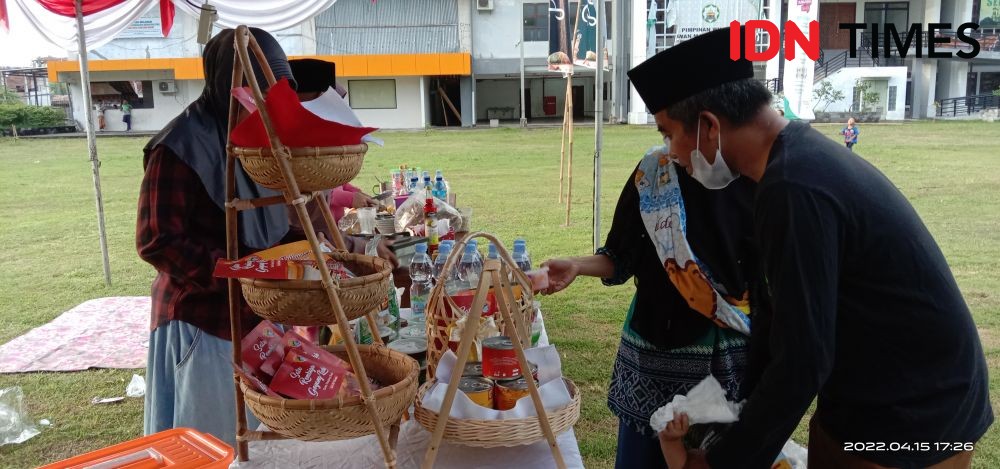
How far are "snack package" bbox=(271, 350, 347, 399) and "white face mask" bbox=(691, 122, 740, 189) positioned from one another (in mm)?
Result: 881

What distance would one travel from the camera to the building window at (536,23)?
29438 millimetres

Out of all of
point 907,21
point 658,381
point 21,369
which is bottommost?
point 21,369

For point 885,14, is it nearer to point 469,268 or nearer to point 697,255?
point 469,268

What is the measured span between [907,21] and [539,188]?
28621 millimetres

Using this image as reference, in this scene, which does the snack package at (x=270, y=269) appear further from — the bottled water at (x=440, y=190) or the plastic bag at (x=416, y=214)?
the bottled water at (x=440, y=190)

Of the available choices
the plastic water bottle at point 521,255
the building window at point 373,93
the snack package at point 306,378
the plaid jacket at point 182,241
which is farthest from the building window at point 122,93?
the snack package at point 306,378

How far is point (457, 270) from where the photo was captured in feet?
9.49

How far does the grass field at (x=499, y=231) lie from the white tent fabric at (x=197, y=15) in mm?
2374

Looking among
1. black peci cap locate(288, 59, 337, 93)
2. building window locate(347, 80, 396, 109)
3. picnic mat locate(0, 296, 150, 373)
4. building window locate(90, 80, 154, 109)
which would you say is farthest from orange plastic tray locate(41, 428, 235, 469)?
building window locate(90, 80, 154, 109)

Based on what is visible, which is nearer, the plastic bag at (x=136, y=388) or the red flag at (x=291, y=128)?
the red flag at (x=291, y=128)

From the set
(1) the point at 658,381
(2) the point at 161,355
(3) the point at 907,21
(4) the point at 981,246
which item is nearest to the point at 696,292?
(1) the point at 658,381

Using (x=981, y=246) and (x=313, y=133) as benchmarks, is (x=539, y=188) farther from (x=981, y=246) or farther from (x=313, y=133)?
(x=313, y=133)

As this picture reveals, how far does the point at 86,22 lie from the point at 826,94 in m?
28.9

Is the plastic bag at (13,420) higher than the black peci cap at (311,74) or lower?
lower
